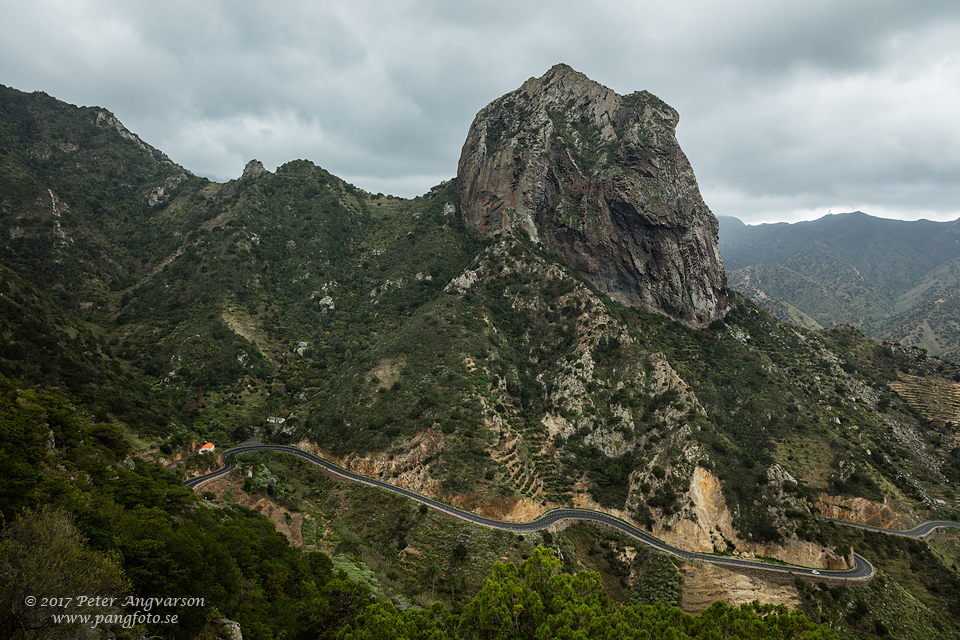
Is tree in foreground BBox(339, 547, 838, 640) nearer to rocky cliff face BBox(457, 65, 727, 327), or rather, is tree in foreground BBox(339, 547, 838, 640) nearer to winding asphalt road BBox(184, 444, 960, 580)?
winding asphalt road BBox(184, 444, 960, 580)

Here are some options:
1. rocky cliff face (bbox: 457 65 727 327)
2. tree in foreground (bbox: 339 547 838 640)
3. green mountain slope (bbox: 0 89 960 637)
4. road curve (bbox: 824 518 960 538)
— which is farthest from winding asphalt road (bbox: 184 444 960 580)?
rocky cliff face (bbox: 457 65 727 327)

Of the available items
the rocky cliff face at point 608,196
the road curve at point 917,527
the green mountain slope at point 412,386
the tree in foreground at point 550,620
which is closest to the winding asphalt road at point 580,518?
the road curve at point 917,527

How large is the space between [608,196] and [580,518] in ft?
306

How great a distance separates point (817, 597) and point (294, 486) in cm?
7893

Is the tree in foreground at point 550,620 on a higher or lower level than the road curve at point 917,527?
higher

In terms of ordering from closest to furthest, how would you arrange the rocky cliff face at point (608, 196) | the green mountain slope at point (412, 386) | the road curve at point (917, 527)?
the green mountain slope at point (412, 386), the road curve at point (917, 527), the rocky cliff face at point (608, 196)

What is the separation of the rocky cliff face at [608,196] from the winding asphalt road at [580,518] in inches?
2534

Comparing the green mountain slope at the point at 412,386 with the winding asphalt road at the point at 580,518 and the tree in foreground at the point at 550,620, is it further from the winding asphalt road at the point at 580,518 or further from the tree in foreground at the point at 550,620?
the tree in foreground at the point at 550,620

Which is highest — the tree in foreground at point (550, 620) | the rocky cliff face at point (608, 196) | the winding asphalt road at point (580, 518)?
the rocky cliff face at point (608, 196)

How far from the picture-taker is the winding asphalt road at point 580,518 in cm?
5478

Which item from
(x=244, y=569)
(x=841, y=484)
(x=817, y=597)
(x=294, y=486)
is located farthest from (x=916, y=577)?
(x=294, y=486)

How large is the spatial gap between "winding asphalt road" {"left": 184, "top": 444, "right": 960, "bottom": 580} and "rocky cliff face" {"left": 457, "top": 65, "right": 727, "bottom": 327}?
64.4 meters

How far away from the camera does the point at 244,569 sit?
1130 inches

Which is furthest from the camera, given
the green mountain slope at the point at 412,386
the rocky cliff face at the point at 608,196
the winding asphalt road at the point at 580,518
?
the rocky cliff face at the point at 608,196
